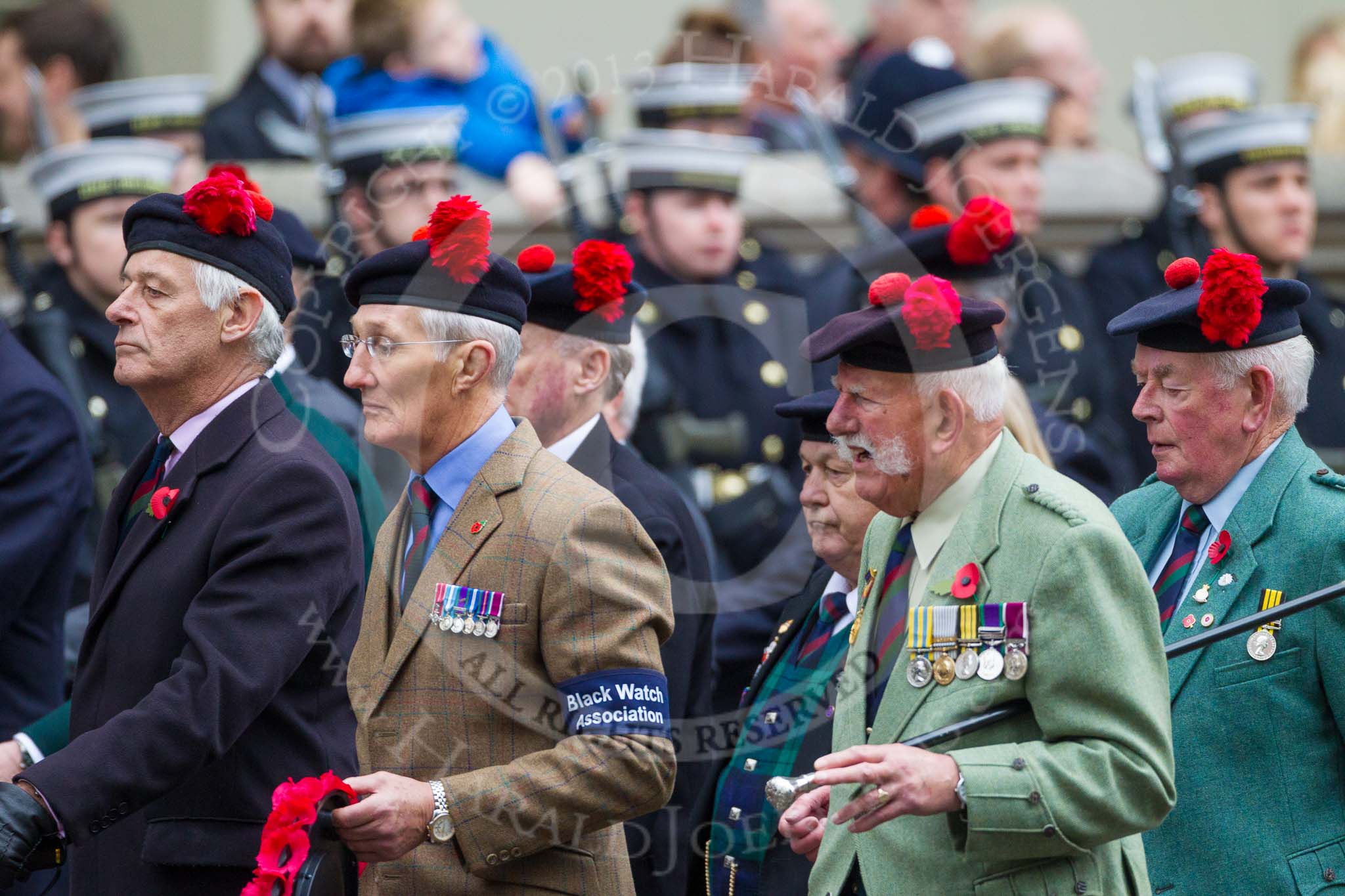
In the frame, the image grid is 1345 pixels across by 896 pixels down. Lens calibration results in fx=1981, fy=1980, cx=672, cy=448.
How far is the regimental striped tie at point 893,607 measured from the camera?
143 inches

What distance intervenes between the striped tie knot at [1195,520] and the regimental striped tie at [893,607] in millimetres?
801

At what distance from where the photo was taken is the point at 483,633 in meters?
3.70

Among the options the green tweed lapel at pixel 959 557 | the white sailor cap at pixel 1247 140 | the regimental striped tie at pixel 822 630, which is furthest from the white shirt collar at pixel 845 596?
the white sailor cap at pixel 1247 140

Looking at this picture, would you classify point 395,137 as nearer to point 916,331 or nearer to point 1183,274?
point 1183,274

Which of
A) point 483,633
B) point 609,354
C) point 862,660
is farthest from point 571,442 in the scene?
point 862,660

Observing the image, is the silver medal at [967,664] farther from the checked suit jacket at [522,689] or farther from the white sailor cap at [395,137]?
the white sailor cap at [395,137]

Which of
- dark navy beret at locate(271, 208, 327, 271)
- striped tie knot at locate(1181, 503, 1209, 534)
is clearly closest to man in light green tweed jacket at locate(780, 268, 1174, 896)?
striped tie knot at locate(1181, 503, 1209, 534)

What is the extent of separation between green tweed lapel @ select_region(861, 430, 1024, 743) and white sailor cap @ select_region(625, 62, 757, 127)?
4.19 m

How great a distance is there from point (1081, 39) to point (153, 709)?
23.9 ft

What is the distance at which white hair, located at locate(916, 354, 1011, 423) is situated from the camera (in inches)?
141

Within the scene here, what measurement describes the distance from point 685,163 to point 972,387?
3.59 metres

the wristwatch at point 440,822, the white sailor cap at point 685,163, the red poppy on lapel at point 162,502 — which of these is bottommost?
the wristwatch at point 440,822

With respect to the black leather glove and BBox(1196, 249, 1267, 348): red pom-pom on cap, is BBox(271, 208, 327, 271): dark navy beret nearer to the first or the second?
the black leather glove

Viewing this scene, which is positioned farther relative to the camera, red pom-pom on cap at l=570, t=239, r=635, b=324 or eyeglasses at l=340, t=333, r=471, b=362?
red pom-pom on cap at l=570, t=239, r=635, b=324
